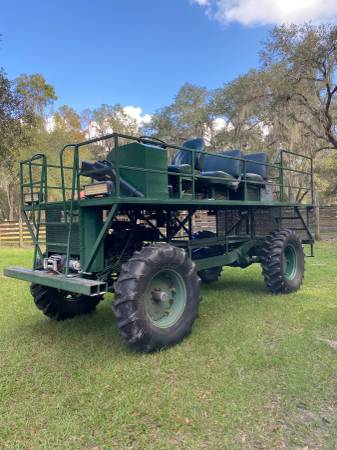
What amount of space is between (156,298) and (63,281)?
1.05 m

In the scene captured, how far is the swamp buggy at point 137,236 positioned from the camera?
12.6ft

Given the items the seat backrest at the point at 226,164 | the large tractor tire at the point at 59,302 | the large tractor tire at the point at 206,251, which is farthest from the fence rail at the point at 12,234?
the seat backrest at the point at 226,164

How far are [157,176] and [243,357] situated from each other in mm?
2137

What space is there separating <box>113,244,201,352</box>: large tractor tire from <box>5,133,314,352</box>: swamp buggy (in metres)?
0.01

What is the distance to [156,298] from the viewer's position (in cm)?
421

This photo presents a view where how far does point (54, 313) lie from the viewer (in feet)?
16.3

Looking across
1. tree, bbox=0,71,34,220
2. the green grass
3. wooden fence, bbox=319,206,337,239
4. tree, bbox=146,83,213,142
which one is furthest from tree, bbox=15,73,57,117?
the green grass

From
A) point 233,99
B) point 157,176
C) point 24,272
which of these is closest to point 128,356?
point 24,272

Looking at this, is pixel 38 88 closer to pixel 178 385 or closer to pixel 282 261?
pixel 282 261

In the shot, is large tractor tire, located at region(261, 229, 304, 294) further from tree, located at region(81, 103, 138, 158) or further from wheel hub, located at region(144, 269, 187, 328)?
tree, located at region(81, 103, 138, 158)

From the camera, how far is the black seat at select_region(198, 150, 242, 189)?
5191 millimetres

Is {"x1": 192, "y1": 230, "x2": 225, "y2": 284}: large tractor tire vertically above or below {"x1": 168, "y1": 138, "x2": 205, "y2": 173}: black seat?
below

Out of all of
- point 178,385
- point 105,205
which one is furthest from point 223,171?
Answer: point 178,385

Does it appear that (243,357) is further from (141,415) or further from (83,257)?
(83,257)
